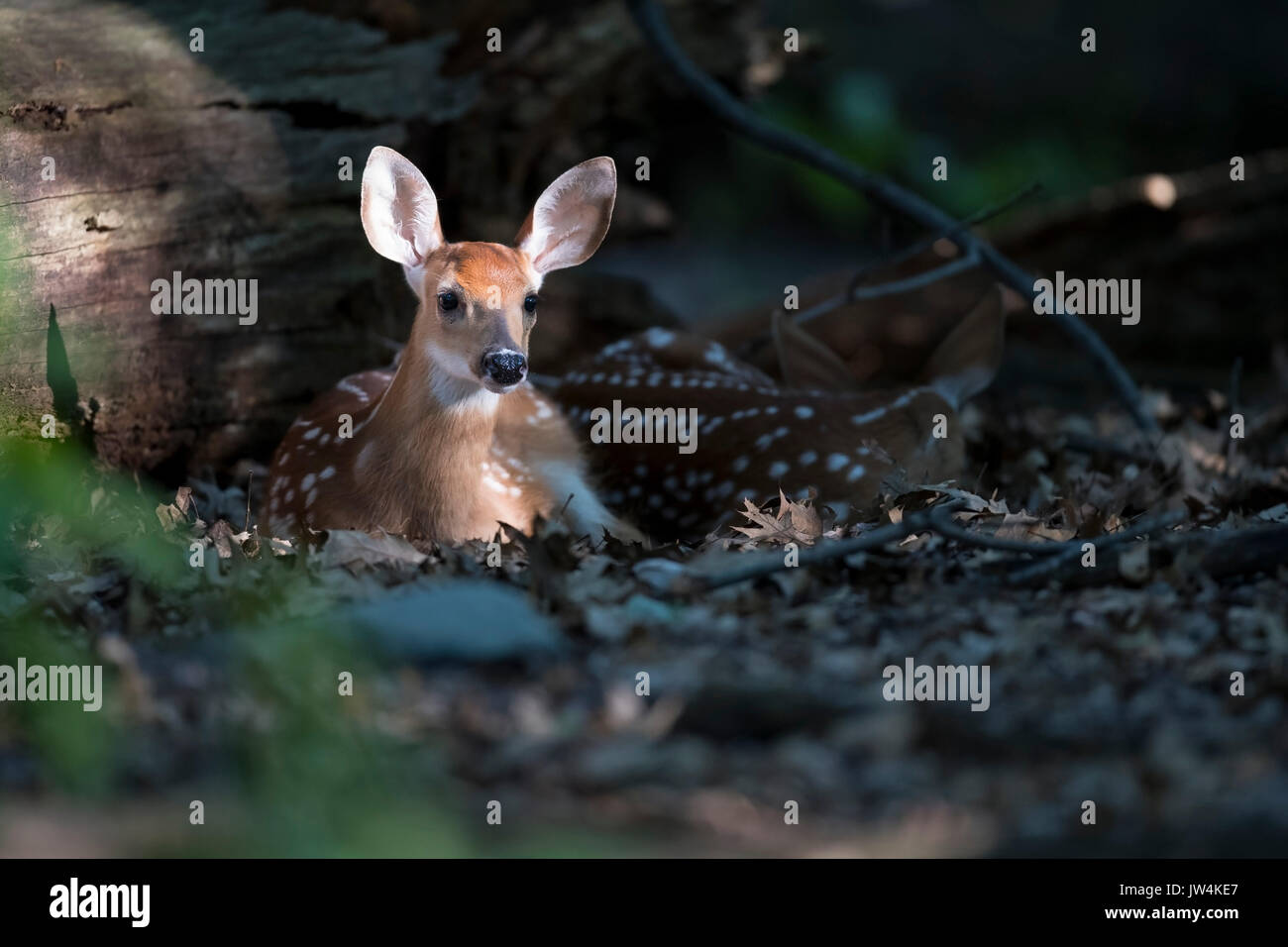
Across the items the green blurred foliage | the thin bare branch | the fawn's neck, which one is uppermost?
the fawn's neck

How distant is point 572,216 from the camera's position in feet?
14.8

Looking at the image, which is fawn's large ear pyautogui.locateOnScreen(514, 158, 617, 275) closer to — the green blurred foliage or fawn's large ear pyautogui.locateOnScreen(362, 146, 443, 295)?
fawn's large ear pyautogui.locateOnScreen(362, 146, 443, 295)

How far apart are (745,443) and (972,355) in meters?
1.24

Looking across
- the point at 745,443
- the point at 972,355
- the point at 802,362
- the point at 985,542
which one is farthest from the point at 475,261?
the point at 972,355

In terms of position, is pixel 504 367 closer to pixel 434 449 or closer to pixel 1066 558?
pixel 434 449

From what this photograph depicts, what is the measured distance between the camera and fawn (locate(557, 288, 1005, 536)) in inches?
181

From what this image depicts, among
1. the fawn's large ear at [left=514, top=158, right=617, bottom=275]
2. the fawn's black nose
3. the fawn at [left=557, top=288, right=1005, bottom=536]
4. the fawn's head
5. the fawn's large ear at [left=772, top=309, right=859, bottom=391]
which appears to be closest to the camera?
the fawn's black nose

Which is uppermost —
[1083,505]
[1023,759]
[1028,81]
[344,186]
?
[1028,81]

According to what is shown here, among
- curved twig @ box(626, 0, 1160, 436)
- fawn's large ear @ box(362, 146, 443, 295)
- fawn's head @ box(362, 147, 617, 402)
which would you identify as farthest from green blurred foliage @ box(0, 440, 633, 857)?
curved twig @ box(626, 0, 1160, 436)

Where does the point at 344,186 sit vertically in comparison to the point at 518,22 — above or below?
below

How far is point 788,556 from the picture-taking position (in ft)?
11.4

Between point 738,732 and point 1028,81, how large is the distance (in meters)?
10.6
